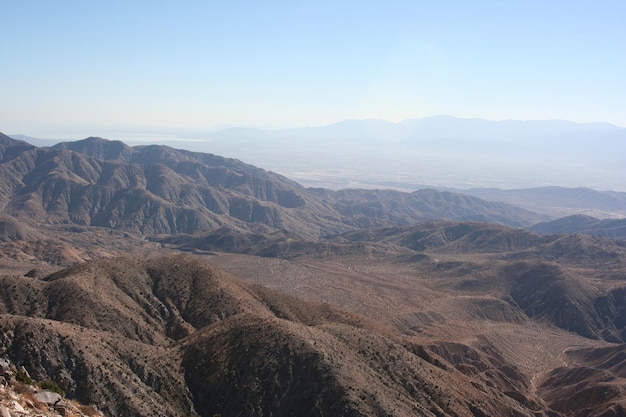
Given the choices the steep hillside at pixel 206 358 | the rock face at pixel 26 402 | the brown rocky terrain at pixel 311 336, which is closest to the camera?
the rock face at pixel 26 402

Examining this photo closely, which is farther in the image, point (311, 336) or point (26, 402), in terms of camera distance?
point (311, 336)

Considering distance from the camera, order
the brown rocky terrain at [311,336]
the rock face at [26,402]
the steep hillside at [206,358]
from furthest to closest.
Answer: the brown rocky terrain at [311,336]
the steep hillside at [206,358]
the rock face at [26,402]

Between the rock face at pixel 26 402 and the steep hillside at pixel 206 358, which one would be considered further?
the steep hillside at pixel 206 358

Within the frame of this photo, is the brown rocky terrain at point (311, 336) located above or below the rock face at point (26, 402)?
below

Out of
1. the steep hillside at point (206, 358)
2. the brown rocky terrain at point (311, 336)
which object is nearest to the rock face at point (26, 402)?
the brown rocky terrain at point (311, 336)

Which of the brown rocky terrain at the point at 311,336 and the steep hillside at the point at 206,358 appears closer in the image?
the steep hillside at the point at 206,358

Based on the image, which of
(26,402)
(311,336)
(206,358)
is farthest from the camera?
(311,336)

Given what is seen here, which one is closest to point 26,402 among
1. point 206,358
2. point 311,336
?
point 206,358

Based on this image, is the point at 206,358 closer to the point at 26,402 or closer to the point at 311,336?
the point at 311,336

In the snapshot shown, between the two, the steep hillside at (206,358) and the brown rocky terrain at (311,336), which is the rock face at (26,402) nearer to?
the brown rocky terrain at (311,336)

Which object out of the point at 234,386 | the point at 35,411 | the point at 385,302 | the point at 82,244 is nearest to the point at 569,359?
the point at 385,302

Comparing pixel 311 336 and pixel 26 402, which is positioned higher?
pixel 26 402

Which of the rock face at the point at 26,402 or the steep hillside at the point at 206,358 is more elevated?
the rock face at the point at 26,402

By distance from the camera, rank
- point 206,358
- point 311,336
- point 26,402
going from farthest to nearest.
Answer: point 311,336 → point 206,358 → point 26,402
